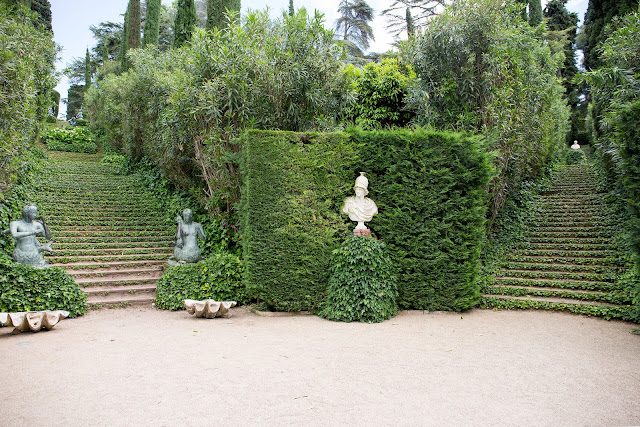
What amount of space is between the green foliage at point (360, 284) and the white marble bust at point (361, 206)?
1.39 ft

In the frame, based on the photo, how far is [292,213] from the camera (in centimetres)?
764

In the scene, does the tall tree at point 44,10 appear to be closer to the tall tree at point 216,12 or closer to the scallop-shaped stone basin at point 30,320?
the tall tree at point 216,12

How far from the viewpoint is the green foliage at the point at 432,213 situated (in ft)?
25.4

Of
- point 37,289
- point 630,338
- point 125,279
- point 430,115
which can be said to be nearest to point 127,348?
point 37,289

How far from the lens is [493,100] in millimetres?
9422

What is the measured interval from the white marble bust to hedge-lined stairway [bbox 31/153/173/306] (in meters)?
4.67

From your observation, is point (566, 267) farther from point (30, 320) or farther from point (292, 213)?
point (30, 320)

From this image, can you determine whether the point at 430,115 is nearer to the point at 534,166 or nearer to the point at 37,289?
the point at 534,166

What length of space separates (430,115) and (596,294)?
508 centimetres

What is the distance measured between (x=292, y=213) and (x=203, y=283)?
8.04ft

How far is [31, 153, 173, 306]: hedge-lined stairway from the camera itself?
355 inches

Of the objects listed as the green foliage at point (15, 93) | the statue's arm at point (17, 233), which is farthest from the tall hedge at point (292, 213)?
the green foliage at point (15, 93)

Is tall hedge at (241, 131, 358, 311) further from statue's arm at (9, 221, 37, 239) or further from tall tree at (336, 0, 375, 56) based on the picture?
tall tree at (336, 0, 375, 56)

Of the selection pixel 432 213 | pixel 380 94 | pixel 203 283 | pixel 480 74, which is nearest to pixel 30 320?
pixel 203 283
